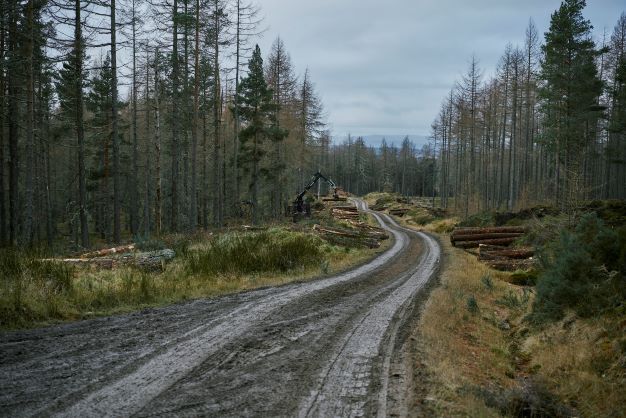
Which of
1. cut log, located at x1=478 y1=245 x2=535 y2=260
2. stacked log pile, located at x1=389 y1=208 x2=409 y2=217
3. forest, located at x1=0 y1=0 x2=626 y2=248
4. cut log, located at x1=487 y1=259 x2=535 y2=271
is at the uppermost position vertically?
forest, located at x1=0 y1=0 x2=626 y2=248

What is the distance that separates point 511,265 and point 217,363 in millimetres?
14258

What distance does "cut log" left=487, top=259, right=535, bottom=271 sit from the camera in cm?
1565

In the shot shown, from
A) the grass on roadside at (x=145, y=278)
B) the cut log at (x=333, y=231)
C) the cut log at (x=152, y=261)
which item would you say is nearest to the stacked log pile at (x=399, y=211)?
the cut log at (x=333, y=231)

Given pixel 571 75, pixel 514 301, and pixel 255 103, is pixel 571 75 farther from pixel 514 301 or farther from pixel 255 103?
pixel 514 301

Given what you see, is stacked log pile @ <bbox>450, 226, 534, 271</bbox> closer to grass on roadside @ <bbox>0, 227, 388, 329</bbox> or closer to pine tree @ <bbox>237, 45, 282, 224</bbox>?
grass on roadside @ <bbox>0, 227, 388, 329</bbox>

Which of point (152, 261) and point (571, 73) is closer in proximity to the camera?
point (152, 261)

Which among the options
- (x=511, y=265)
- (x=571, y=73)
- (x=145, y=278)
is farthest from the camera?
(x=571, y=73)

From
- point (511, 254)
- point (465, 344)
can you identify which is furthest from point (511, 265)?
point (465, 344)

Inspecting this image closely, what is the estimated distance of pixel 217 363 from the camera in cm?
507

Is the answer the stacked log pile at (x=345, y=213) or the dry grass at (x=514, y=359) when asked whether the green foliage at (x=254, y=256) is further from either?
the stacked log pile at (x=345, y=213)

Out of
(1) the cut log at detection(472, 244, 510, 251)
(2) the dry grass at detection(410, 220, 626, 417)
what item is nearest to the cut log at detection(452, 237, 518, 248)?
(1) the cut log at detection(472, 244, 510, 251)

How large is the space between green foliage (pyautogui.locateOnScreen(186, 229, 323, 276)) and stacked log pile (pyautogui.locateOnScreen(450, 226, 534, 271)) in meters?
7.72

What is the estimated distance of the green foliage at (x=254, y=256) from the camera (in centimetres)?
1145

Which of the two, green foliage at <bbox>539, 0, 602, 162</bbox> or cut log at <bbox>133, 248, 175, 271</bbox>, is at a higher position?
green foliage at <bbox>539, 0, 602, 162</bbox>
